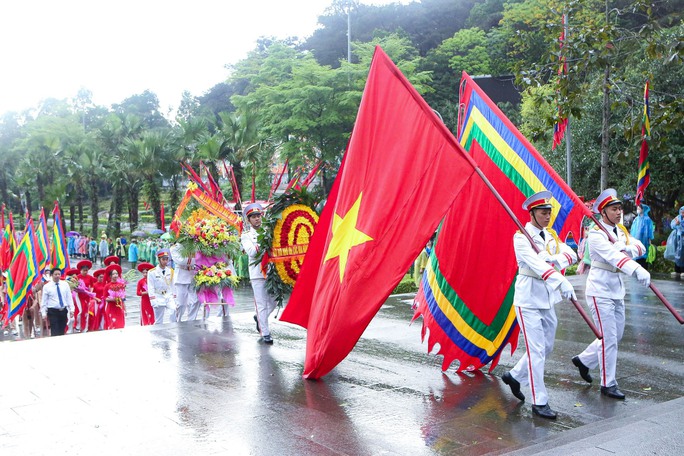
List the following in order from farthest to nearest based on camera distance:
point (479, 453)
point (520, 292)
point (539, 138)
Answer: point (539, 138) < point (520, 292) < point (479, 453)

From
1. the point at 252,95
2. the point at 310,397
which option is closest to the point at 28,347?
the point at 310,397

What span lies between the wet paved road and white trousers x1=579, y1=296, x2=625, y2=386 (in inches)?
10.9

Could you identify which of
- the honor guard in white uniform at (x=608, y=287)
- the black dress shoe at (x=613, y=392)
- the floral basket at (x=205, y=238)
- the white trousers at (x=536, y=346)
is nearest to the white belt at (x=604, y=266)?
the honor guard in white uniform at (x=608, y=287)

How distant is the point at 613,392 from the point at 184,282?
8242 mm

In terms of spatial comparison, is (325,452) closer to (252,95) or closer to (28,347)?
(28,347)

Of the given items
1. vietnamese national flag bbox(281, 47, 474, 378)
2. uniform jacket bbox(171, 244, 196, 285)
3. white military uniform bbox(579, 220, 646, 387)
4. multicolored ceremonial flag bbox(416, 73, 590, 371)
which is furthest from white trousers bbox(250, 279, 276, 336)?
white military uniform bbox(579, 220, 646, 387)

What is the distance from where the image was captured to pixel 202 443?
557cm

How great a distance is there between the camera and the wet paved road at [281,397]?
5629 millimetres

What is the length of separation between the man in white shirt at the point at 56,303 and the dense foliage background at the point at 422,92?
865cm

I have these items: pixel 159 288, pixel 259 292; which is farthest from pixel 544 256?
pixel 159 288

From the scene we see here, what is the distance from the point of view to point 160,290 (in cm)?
1340

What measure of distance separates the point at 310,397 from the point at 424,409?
116 centimetres

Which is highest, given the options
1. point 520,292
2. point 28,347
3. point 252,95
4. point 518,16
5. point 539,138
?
point 518,16

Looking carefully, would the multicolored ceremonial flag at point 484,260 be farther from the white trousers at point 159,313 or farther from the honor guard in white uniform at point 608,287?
the white trousers at point 159,313
